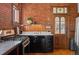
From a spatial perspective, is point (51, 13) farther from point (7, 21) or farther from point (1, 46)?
point (1, 46)

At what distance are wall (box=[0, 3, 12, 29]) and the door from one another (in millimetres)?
431

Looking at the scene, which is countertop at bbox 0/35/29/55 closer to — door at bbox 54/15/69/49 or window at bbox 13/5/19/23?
window at bbox 13/5/19/23

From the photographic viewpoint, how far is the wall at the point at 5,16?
175 cm

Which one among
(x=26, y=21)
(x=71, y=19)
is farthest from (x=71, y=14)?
(x=26, y=21)

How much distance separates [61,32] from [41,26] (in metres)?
0.20

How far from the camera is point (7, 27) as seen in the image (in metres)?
1.79

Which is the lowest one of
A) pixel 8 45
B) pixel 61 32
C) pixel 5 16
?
pixel 8 45

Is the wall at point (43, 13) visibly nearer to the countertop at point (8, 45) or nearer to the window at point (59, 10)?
the window at point (59, 10)

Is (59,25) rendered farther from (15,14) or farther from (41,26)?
(15,14)

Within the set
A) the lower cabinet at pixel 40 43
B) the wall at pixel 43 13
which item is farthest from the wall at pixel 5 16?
the lower cabinet at pixel 40 43

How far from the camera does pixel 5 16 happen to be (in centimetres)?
177

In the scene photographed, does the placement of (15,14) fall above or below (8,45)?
above

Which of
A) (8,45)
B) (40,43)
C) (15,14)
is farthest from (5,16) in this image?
(40,43)

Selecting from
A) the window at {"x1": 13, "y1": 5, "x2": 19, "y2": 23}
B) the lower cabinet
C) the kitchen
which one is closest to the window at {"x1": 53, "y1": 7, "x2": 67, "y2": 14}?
the kitchen
